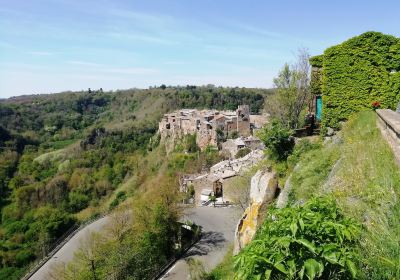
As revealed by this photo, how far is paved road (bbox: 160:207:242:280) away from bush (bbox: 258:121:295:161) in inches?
304

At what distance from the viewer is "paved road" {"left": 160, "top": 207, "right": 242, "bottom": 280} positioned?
62.8ft

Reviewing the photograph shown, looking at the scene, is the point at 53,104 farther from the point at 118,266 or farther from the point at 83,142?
the point at 118,266

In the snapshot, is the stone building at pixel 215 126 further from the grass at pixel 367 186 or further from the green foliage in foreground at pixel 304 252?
the green foliage in foreground at pixel 304 252

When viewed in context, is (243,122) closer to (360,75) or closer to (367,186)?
(360,75)

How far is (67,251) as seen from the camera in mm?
28094

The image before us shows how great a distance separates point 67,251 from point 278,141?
2155 cm

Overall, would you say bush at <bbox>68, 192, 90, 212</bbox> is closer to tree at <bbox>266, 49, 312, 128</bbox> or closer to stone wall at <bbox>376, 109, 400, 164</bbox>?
tree at <bbox>266, 49, 312, 128</bbox>

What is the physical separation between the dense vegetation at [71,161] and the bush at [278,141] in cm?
2432

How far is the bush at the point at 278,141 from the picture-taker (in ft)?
47.5

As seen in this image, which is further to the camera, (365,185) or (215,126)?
(215,126)

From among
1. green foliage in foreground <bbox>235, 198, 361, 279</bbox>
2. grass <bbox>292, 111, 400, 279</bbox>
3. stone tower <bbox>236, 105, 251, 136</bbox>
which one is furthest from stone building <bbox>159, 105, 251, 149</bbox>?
green foliage in foreground <bbox>235, 198, 361, 279</bbox>

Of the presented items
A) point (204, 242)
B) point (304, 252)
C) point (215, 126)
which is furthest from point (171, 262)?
point (215, 126)

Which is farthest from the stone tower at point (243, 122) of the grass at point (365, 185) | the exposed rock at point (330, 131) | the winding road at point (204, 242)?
the grass at point (365, 185)

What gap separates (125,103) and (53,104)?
29.0m
